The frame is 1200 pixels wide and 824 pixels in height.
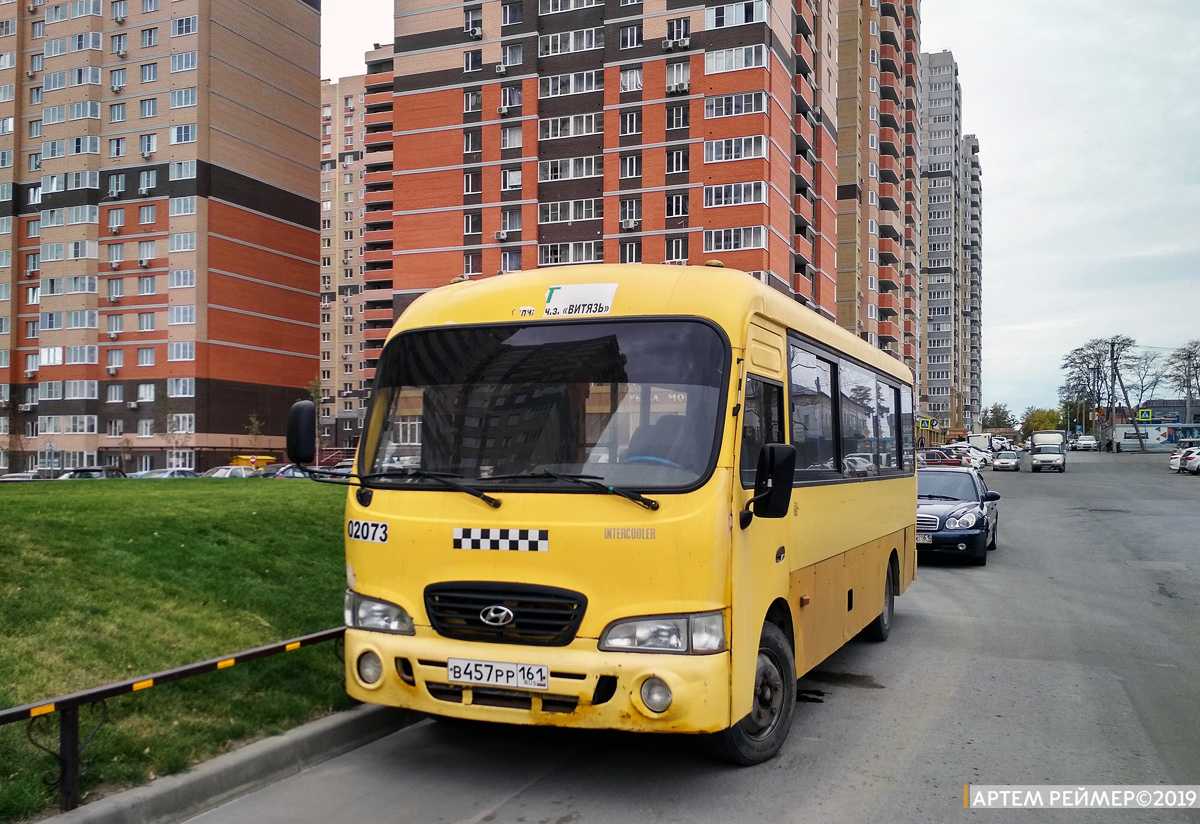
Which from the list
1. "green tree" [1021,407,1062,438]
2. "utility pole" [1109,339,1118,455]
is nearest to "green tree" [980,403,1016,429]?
"green tree" [1021,407,1062,438]

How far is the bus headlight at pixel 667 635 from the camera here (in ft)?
16.5

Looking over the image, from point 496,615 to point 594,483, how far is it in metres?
0.85

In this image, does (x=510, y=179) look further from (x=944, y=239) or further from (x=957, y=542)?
(x=944, y=239)

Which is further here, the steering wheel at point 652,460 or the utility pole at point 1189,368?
the utility pole at point 1189,368

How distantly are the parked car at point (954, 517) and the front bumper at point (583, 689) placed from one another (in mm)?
12292

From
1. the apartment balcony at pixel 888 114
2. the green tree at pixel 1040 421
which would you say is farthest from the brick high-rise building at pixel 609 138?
the green tree at pixel 1040 421

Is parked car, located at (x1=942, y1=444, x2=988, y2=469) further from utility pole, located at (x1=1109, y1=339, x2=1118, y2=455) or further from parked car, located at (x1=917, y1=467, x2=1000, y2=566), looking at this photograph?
parked car, located at (x1=917, y1=467, x2=1000, y2=566)

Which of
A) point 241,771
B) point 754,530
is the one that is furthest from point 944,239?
point 241,771

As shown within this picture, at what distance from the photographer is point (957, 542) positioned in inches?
640

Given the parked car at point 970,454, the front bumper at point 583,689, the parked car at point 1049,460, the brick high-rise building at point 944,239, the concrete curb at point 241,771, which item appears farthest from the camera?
the brick high-rise building at point 944,239

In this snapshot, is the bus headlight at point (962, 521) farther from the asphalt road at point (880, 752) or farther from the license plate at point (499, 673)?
the license plate at point (499, 673)

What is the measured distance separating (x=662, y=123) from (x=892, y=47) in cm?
4378

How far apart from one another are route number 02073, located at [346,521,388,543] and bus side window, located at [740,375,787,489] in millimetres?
2002

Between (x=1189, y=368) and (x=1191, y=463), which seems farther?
(x=1189, y=368)
